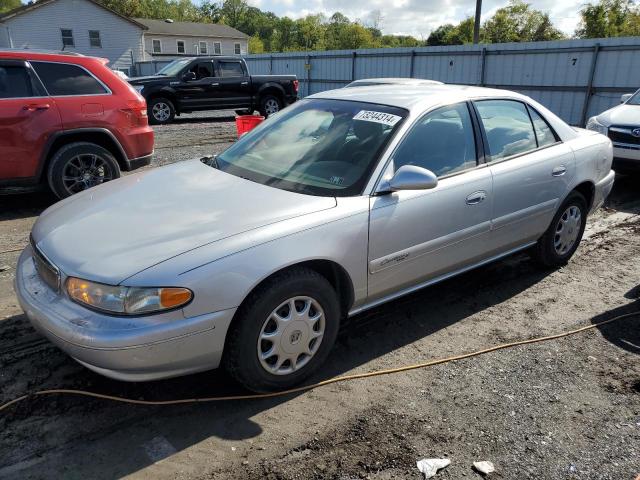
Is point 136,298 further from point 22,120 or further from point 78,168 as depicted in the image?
point 78,168

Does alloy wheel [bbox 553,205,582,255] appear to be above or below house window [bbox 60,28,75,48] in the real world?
below

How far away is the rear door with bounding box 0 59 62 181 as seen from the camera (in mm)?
5852

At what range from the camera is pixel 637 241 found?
575 cm

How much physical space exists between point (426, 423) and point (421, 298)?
5.20 feet

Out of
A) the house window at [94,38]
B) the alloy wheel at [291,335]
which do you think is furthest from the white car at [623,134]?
the house window at [94,38]

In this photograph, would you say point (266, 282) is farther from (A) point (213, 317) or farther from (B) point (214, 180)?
(B) point (214, 180)

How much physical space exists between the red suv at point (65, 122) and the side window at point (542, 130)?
4787mm

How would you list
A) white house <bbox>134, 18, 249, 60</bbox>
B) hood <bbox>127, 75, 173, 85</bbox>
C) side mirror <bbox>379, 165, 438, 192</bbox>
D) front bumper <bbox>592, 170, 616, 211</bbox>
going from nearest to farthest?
1. side mirror <bbox>379, 165, 438, 192</bbox>
2. front bumper <bbox>592, 170, 616, 211</bbox>
3. hood <bbox>127, 75, 173, 85</bbox>
4. white house <bbox>134, 18, 249, 60</bbox>

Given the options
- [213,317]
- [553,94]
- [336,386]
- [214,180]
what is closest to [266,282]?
[213,317]

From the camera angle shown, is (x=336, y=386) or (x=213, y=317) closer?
(x=213, y=317)

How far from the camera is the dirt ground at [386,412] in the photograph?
2.50 metres

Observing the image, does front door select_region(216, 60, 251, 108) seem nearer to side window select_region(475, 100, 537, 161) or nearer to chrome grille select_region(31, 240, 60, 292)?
side window select_region(475, 100, 537, 161)

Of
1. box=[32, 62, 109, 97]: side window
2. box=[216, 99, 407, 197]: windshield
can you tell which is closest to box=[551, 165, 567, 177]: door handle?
box=[216, 99, 407, 197]: windshield

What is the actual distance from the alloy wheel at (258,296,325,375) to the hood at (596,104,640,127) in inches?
270
